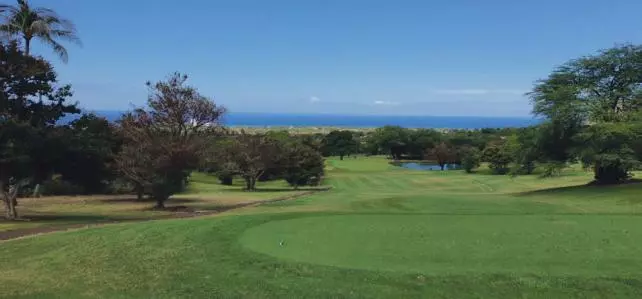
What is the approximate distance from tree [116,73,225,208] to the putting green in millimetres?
14404

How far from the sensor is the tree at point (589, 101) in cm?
3150

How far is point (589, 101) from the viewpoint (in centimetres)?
3216

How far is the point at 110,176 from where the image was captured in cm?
3947

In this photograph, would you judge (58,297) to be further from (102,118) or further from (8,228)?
(102,118)

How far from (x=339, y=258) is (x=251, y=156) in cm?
3940

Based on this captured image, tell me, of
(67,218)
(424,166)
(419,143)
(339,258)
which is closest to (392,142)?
(419,143)

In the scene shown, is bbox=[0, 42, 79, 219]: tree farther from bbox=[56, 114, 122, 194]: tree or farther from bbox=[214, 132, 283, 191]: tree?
bbox=[214, 132, 283, 191]: tree

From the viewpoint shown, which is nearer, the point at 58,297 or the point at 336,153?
the point at 58,297

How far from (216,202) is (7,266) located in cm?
2092

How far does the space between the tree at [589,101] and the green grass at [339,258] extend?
1670 cm

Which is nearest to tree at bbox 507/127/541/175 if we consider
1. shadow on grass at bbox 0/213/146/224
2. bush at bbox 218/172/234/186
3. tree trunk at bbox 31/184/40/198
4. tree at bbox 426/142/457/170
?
shadow on grass at bbox 0/213/146/224

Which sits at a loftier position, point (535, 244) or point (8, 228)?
point (535, 244)

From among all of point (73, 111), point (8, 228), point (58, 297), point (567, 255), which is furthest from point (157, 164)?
point (567, 255)

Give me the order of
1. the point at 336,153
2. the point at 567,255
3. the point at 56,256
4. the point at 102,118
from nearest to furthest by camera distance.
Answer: the point at 567,255 < the point at 56,256 < the point at 102,118 < the point at 336,153
